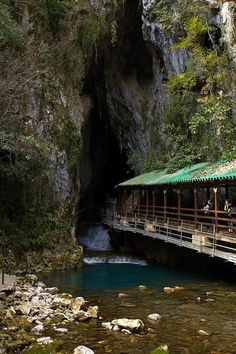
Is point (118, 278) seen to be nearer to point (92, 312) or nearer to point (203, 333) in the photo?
point (92, 312)

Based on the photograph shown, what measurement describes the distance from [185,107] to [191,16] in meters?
6.03

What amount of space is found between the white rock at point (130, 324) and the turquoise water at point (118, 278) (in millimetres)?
4856

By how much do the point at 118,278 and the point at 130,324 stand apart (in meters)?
8.57

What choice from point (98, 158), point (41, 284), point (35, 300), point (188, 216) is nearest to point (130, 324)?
point (35, 300)

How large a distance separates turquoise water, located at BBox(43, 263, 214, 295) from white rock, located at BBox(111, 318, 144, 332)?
4.86 meters

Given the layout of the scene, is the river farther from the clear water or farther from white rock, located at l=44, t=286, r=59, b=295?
white rock, located at l=44, t=286, r=59, b=295

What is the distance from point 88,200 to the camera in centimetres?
4500

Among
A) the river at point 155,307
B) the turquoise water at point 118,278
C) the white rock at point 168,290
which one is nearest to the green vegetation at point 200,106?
the turquoise water at point 118,278

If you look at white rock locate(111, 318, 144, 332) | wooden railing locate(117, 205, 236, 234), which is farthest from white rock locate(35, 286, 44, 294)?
wooden railing locate(117, 205, 236, 234)

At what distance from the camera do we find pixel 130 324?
10.5 metres

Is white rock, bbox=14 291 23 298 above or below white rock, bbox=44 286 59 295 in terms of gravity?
above

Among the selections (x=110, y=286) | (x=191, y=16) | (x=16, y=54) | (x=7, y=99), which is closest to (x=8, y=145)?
(x=7, y=99)

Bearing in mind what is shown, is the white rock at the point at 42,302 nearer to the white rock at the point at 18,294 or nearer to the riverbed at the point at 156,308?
the white rock at the point at 18,294

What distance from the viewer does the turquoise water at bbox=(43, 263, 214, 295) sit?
16.7 meters
